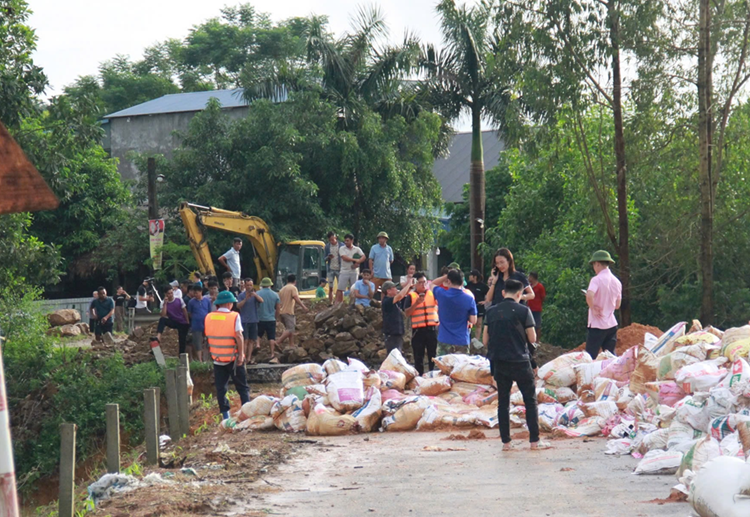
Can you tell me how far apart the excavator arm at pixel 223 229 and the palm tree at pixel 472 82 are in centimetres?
646

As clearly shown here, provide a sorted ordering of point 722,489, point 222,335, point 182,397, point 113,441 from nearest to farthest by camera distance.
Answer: point 722,489 → point 113,441 → point 222,335 → point 182,397

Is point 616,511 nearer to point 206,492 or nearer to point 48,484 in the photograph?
point 206,492

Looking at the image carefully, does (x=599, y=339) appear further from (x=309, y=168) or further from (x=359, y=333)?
(x=309, y=168)

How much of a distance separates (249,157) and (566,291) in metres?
13.3

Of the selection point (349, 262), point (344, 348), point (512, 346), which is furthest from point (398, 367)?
point (349, 262)

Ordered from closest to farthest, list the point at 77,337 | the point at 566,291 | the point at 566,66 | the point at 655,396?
the point at 655,396, the point at 566,66, the point at 566,291, the point at 77,337

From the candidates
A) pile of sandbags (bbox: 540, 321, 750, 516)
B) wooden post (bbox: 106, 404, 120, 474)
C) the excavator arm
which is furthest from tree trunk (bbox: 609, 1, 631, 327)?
wooden post (bbox: 106, 404, 120, 474)

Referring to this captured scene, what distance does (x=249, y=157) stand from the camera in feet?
108

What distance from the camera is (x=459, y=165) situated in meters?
50.6

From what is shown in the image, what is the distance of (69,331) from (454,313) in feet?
69.4

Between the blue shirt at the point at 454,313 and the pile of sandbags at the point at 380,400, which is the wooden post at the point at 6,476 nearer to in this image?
the pile of sandbags at the point at 380,400

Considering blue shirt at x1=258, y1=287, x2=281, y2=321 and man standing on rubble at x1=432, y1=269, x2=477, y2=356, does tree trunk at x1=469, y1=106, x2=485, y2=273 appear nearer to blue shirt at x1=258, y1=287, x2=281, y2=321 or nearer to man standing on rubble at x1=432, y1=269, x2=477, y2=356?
blue shirt at x1=258, y1=287, x2=281, y2=321

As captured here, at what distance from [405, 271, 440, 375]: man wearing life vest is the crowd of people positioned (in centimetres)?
1

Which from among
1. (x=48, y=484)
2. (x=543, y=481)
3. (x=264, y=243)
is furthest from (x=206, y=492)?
(x=264, y=243)
